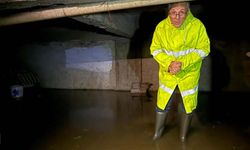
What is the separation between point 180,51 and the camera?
2561mm

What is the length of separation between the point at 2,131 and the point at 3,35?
2.26 m

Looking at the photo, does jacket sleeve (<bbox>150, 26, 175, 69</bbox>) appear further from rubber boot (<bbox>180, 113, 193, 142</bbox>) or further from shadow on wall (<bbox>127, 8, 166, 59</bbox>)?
shadow on wall (<bbox>127, 8, 166, 59</bbox>)

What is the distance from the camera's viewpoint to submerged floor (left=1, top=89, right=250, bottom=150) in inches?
110

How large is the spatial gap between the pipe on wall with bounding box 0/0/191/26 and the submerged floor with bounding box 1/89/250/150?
1.28 meters

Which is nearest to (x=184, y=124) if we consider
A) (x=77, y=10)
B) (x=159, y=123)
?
(x=159, y=123)

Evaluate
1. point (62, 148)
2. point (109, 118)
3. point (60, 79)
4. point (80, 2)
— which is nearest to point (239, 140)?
point (109, 118)

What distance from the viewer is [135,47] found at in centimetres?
498

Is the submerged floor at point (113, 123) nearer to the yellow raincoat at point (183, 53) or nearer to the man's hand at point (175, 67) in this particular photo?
the yellow raincoat at point (183, 53)

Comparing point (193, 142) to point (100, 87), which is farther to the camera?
point (100, 87)

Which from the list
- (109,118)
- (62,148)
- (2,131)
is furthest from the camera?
(109,118)

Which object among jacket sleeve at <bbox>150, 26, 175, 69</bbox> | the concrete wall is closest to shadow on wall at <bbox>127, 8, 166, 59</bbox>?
the concrete wall

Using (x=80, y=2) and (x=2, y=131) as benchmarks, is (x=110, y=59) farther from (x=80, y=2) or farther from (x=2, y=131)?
(x=80, y=2)

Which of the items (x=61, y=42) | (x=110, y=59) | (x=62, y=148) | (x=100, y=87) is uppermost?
(x=61, y=42)

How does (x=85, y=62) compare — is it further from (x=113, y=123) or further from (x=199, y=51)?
(x=199, y=51)
